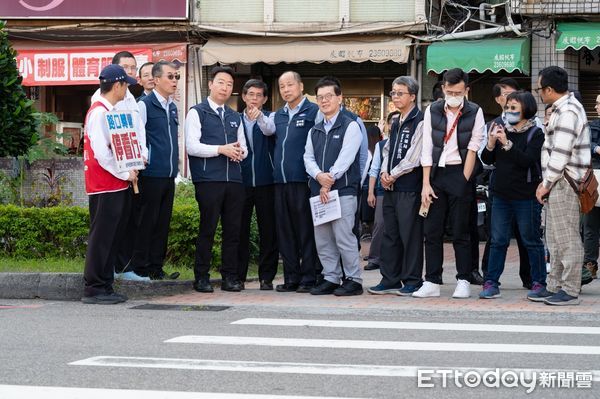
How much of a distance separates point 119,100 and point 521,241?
155 inches

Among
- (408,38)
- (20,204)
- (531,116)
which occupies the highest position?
(408,38)

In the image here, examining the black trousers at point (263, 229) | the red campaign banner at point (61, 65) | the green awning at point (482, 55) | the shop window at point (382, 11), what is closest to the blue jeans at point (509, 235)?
the black trousers at point (263, 229)

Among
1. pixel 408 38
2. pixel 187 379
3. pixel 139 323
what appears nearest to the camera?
pixel 187 379

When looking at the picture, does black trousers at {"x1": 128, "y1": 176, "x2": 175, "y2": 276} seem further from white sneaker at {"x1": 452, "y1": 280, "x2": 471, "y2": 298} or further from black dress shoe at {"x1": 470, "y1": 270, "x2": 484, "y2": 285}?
black dress shoe at {"x1": 470, "y1": 270, "x2": 484, "y2": 285}

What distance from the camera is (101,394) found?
6.16m

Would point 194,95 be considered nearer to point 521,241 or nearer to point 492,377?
point 521,241

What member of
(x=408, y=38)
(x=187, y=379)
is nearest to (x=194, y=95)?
(x=408, y=38)

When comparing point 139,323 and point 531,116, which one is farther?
point 531,116

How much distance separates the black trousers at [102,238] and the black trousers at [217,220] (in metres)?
0.92

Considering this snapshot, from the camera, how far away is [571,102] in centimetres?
994

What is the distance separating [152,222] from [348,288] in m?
1.96

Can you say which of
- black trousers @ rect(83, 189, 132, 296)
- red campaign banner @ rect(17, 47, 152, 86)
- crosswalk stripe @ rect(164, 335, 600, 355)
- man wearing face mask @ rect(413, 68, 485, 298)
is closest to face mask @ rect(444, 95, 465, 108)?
man wearing face mask @ rect(413, 68, 485, 298)

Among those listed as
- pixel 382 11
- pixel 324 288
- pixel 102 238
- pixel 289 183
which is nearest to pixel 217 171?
pixel 289 183

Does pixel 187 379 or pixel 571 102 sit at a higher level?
pixel 571 102
